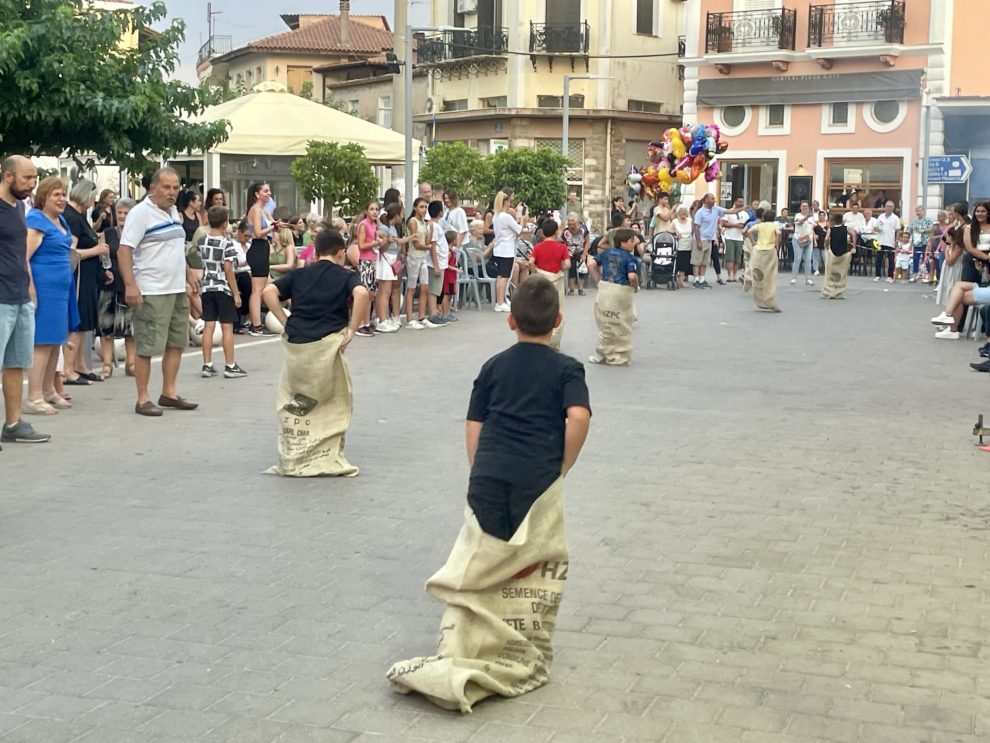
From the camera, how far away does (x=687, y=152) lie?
3241 cm

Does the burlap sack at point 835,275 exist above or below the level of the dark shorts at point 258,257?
below

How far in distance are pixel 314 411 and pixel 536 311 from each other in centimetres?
401

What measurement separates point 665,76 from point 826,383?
3966 centimetres

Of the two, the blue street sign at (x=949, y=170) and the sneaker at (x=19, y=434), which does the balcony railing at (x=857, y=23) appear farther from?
the sneaker at (x=19, y=434)

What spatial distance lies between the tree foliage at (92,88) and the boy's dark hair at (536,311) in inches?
467

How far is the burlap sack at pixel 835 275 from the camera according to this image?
2544cm

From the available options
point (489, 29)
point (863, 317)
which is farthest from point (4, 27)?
point (489, 29)

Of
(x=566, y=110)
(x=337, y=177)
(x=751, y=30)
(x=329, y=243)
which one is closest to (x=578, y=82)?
(x=566, y=110)

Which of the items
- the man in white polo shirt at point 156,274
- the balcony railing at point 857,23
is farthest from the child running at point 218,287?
the balcony railing at point 857,23

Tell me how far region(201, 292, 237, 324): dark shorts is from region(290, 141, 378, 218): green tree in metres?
13.0

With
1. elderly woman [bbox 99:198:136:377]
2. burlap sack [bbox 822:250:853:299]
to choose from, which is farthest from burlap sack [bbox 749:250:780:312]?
elderly woman [bbox 99:198:136:377]

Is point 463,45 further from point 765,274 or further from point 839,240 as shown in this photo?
point 765,274

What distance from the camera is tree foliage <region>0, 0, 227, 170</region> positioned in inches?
642

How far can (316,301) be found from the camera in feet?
29.4
